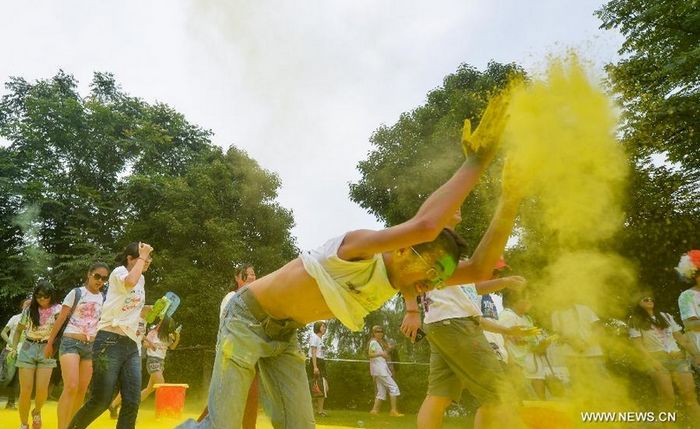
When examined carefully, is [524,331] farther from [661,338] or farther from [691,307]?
[661,338]

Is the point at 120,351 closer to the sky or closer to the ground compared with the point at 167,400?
closer to the sky

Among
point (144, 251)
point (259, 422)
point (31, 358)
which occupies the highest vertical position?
point (144, 251)

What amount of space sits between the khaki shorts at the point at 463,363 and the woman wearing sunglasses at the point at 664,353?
13.7 feet

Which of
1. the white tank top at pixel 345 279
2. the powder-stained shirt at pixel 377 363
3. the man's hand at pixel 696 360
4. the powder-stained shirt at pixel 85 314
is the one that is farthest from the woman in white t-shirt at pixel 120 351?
the powder-stained shirt at pixel 377 363

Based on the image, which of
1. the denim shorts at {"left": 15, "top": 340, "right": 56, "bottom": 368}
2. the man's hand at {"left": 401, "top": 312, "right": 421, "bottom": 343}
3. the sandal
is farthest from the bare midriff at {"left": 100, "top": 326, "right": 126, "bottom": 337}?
the man's hand at {"left": 401, "top": 312, "right": 421, "bottom": 343}

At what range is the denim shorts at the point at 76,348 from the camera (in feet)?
19.6

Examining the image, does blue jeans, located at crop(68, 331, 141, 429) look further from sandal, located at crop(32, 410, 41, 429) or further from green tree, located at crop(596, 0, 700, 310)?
green tree, located at crop(596, 0, 700, 310)

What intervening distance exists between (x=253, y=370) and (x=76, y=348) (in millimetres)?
3917

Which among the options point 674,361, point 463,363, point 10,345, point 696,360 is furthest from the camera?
point 10,345

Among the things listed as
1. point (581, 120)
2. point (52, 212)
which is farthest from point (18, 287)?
point (581, 120)

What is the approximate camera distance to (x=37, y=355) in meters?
7.38

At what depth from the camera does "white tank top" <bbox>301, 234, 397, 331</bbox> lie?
267 cm

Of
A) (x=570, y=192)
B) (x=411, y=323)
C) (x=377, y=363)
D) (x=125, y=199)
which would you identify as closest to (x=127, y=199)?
(x=125, y=199)

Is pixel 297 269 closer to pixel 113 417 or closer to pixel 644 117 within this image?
pixel 113 417
